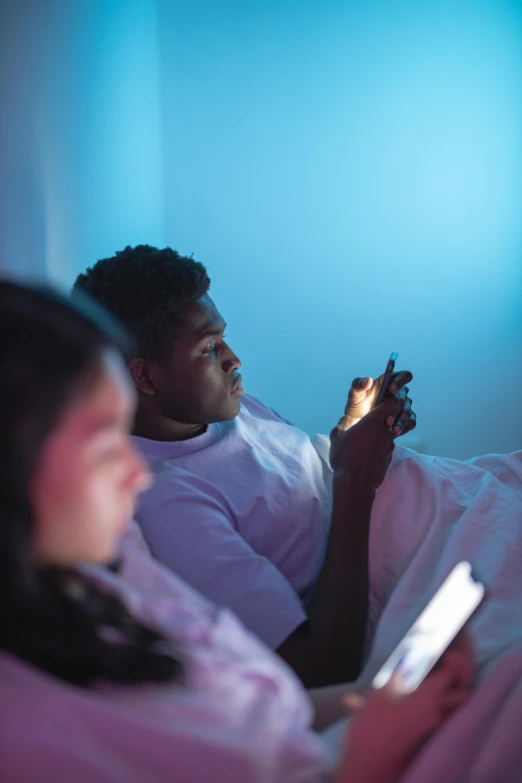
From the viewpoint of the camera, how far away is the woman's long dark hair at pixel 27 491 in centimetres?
43

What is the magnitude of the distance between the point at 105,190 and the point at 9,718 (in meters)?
1.36

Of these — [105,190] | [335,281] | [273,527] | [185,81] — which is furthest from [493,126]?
[273,527]

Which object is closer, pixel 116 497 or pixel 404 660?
pixel 116 497

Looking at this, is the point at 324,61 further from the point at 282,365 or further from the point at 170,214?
the point at 282,365

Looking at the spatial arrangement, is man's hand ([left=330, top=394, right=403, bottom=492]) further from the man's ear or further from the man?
the man's ear

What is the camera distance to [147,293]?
107 cm

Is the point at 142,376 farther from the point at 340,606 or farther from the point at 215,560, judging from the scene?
the point at 340,606

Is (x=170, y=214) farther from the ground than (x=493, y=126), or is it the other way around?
(x=493, y=126)

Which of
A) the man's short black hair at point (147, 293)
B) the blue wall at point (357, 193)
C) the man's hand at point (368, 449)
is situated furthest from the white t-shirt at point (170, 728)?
the blue wall at point (357, 193)

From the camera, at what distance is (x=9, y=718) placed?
417 mm

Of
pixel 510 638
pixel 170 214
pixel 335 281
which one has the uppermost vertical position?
pixel 170 214

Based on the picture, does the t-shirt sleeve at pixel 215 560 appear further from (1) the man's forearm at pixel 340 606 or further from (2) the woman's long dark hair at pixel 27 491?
(2) the woman's long dark hair at pixel 27 491

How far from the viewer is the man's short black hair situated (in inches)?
41.9

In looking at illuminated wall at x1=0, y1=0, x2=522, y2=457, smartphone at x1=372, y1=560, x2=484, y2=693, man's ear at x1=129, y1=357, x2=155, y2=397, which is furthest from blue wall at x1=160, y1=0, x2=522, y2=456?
smartphone at x1=372, y1=560, x2=484, y2=693
